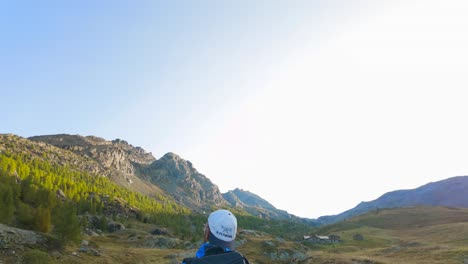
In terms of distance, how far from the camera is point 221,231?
6.74 metres

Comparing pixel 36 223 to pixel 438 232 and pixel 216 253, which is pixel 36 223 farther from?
pixel 438 232

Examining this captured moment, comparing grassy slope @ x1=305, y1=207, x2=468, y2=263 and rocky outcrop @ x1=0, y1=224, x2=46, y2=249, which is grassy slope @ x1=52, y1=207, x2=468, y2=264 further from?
rocky outcrop @ x1=0, y1=224, x2=46, y2=249

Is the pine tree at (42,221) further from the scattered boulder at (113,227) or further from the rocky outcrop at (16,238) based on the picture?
the scattered boulder at (113,227)

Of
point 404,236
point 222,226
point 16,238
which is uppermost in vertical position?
point 222,226

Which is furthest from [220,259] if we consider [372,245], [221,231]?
[372,245]

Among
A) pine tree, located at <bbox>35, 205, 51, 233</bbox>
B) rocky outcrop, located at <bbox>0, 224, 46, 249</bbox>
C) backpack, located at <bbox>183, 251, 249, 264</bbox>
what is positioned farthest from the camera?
pine tree, located at <bbox>35, 205, 51, 233</bbox>

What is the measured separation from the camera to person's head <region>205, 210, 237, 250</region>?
672cm

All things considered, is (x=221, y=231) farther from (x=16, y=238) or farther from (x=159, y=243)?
(x=159, y=243)

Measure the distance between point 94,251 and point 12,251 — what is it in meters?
15.2

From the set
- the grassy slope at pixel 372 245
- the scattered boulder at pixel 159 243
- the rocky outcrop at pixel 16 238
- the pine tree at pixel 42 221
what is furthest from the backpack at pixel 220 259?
the scattered boulder at pixel 159 243

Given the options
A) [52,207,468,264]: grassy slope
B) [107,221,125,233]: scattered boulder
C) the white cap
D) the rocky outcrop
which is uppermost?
[107,221,125,233]: scattered boulder

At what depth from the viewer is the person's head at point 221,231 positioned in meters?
6.72

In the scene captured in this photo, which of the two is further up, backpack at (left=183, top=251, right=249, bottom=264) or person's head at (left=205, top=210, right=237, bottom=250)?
person's head at (left=205, top=210, right=237, bottom=250)

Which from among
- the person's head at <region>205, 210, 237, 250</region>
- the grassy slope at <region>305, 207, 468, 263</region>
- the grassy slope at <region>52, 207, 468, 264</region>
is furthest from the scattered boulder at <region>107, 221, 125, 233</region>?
the person's head at <region>205, 210, 237, 250</region>
